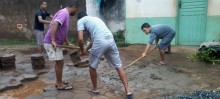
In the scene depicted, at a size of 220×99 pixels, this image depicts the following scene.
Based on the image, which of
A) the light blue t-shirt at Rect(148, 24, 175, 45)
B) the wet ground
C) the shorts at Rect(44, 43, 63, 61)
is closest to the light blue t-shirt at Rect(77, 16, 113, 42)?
the shorts at Rect(44, 43, 63, 61)

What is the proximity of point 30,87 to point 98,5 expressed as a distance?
214 inches

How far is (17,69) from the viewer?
6852 millimetres

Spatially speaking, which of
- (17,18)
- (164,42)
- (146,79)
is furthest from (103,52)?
(17,18)

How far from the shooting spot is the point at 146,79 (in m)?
5.86

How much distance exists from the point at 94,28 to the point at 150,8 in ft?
16.8

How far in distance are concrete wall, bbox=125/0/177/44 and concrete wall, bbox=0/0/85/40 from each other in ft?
13.0

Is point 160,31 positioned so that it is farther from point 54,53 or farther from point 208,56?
point 54,53

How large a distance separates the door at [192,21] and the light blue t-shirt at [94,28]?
5.07 meters

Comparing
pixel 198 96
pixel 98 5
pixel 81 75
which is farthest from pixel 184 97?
pixel 98 5

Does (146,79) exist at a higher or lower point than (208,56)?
lower

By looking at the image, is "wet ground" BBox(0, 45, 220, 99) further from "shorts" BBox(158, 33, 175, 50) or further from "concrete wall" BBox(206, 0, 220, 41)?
"concrete wall" BBox(206, 0, 220, 41)

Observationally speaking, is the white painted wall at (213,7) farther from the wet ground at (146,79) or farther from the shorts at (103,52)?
the shorts at (103,52)

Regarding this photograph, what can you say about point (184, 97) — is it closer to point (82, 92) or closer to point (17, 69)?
point (82, 92)

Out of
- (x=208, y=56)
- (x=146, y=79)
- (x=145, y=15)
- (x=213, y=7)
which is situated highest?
(x=213, y=7)
